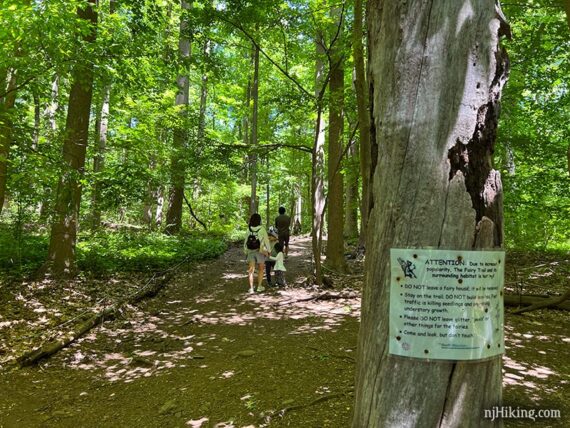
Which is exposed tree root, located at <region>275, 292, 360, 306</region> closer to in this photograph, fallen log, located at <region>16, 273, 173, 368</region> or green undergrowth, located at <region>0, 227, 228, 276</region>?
fallen log, located at <region>16, 273, 173, 368</region>

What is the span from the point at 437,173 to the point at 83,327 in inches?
260

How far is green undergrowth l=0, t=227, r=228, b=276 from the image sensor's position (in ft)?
28.1

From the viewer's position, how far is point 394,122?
1433 millimetres

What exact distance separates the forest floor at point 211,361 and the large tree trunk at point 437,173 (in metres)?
2.33

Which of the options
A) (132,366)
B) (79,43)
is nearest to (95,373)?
(132,366)

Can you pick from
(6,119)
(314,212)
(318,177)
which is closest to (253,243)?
(314,212)

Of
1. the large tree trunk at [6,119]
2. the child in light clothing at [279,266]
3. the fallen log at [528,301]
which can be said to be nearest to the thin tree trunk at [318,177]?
the child in light clothing at [279,266]

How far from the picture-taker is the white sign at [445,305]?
1.33 m

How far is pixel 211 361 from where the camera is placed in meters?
5.32

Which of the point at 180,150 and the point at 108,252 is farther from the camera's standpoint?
the point at 180,150

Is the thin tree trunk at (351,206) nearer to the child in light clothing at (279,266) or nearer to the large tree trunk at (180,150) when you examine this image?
the child in light clothing at (279,266)

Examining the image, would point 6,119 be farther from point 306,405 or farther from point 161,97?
point 161,97

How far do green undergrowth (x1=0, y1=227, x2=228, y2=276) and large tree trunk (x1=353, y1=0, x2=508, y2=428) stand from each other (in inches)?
355

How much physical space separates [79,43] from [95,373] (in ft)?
15.8
